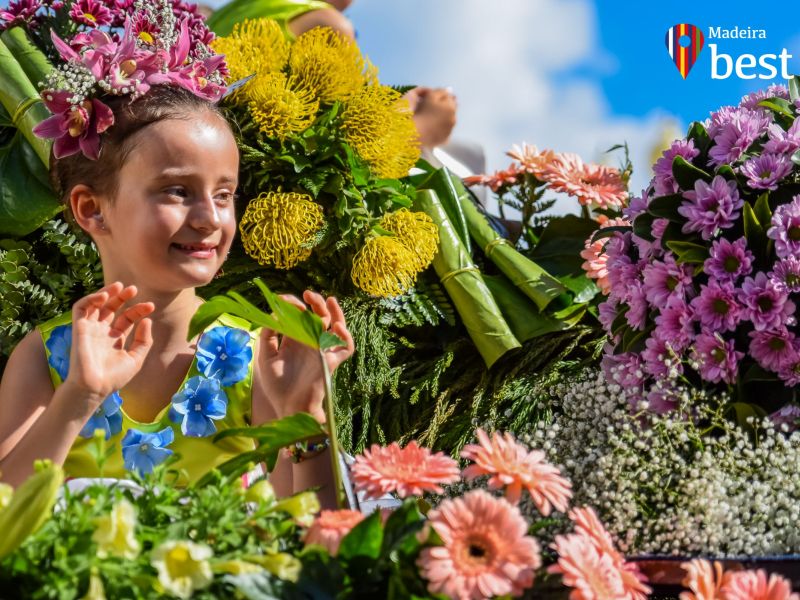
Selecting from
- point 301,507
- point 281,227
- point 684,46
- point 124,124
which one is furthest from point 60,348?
point 684,46

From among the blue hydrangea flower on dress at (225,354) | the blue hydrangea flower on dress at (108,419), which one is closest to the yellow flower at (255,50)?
the blue hydrangea flower on dress at (225,354)

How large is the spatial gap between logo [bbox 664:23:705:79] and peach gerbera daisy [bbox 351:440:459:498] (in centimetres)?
229

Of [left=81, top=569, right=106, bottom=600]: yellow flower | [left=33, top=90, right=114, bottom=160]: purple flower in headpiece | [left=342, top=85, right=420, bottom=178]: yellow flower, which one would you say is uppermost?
[left=342, top=85, right=420, bottom=178]: yellow flower

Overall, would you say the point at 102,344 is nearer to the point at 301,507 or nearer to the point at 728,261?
the point at 301,507

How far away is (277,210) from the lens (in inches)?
67.6

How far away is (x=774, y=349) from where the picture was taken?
122 cm

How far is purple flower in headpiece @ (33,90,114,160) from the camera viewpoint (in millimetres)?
1428

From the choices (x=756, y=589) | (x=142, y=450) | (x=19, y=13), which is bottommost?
(x=756, y=589)

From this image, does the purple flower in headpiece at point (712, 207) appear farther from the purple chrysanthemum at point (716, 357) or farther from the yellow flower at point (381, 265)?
the yellow flower at point (381, 265)

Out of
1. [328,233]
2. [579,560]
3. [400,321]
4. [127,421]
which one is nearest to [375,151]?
[328,233]

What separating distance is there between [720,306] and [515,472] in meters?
0.61

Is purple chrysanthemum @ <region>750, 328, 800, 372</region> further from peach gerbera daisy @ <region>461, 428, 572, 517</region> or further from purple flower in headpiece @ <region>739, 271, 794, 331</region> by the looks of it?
peach gerbera daisy @ <region>461, 428, 572, 517</region>

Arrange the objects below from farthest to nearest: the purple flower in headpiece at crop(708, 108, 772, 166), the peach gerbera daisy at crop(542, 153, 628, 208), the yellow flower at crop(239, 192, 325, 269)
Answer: the peach gerbera daisy at crop(542, 153, 628, 208), the yellow flower at crop(239, 192, 325, 269), the purple flower in headpiece at crop(708, 108, 772, 166)

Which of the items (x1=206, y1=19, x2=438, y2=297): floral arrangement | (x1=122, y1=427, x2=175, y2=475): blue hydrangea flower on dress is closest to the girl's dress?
(x1=122, y1=427, x2=175, y2=475): blue hydrangea flower on dress
